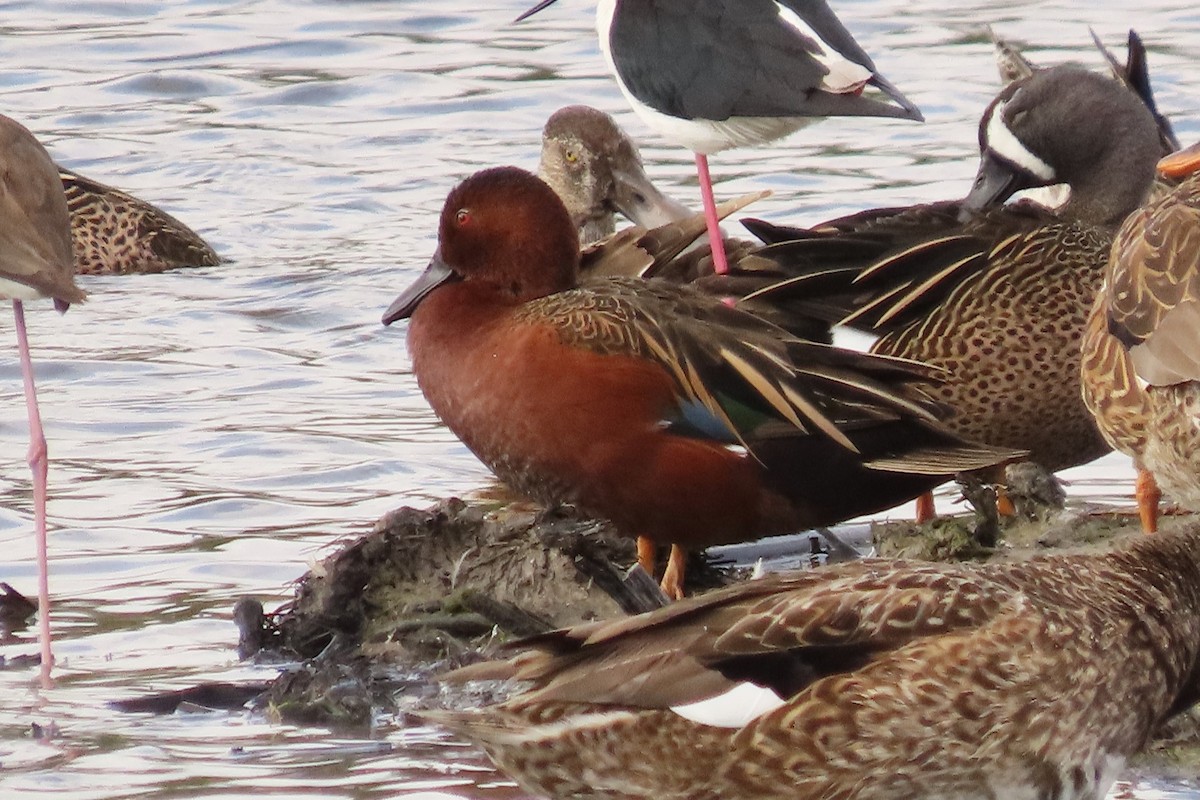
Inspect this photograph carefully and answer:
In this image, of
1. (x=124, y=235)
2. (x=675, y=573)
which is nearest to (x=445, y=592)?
(x=675, y=573)

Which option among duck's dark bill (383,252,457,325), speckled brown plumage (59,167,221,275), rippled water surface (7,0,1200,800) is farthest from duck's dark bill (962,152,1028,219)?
speckled brown plumage (59,167,221,275)

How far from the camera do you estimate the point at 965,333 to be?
7.29 m

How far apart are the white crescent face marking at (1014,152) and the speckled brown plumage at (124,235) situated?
535 cm

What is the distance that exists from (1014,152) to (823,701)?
3.64m

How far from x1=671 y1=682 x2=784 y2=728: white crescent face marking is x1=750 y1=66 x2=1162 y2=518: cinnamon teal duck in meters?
2.47

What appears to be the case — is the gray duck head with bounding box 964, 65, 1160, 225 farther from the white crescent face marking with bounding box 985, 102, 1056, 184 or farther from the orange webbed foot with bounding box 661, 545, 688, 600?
the orange webbed foot with bounding box 661, 545, 688, 600

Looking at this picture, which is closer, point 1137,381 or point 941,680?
point 941,680

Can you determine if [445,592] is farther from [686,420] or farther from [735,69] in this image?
[735,69]

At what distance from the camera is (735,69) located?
9039mm

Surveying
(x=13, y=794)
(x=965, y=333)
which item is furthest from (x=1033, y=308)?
(x=13, y=794)

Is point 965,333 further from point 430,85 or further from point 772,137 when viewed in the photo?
point 430,85

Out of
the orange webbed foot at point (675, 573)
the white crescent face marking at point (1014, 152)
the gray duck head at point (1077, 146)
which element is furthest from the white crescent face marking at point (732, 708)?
the white crescent face marking at point (1014, 152)

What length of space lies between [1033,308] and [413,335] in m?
1.85

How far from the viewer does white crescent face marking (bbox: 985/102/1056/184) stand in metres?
8.10
